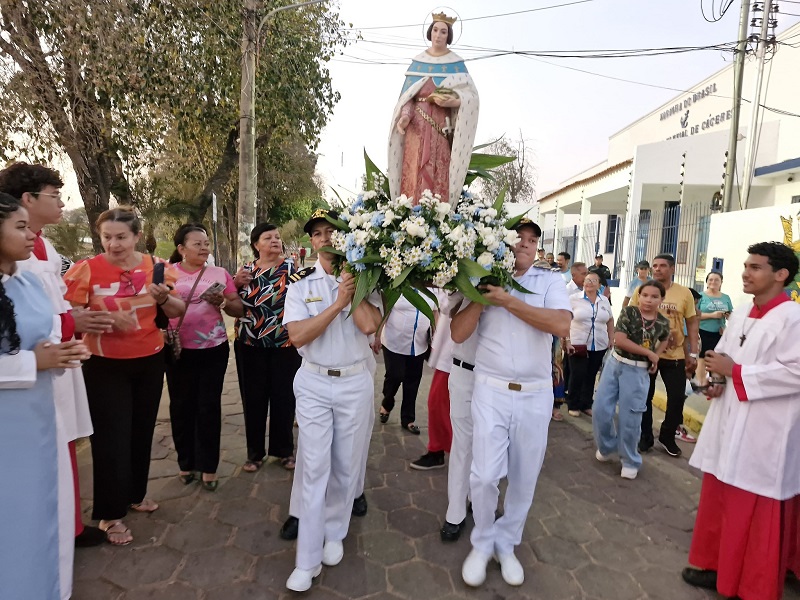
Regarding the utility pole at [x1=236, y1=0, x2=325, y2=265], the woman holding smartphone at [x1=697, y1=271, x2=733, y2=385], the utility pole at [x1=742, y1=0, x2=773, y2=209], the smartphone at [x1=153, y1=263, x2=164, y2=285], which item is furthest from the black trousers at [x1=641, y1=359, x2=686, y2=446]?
the utility pole at [x1=742, y1=0, x2=773, y2=209]

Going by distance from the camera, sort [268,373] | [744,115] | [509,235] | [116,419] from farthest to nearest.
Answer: [744,115] < [268,373] < [116,419] < [509,235]

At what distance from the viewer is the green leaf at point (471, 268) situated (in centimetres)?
250

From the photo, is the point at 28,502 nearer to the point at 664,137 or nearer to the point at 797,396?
the point at 797,396

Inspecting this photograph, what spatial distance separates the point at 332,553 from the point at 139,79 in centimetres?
752

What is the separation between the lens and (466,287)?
8.41ft

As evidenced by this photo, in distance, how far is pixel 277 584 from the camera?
9.25ft

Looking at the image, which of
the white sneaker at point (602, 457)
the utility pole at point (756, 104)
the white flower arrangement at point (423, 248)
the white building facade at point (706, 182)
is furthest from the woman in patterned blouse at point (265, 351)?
the utility pole at point (756, 104)

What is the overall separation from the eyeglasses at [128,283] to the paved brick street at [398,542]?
157cm

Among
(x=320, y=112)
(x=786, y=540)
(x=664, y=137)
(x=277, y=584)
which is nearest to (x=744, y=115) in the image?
(x=664, y=137)

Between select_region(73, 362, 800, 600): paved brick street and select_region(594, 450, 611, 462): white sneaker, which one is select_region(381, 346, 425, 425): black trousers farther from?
select_region(594, 450, 611, 462): white sneaker

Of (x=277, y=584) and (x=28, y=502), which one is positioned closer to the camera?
(x=28, y=502)

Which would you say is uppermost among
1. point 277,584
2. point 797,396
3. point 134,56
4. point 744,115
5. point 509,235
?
point 744,115

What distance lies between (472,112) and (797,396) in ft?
7.72

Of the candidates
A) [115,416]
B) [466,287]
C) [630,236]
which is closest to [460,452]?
[466,287]
